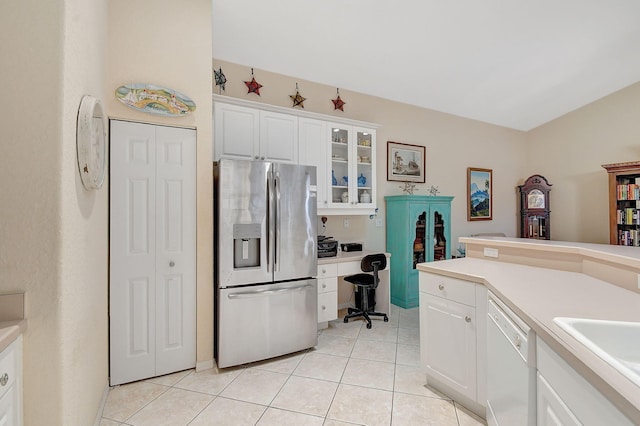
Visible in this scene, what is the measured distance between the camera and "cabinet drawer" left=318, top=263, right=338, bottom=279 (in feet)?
10.2

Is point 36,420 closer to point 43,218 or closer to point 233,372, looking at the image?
point 43,218

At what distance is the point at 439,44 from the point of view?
3137 millimetres

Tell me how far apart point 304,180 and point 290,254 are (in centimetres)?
67

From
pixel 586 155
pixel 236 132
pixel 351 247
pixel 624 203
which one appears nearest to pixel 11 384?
pixel 236 132

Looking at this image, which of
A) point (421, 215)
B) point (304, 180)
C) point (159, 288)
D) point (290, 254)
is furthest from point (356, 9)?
point (159, 288)

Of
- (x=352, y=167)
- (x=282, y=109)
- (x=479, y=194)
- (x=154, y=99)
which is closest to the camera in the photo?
(x=154, y=99)

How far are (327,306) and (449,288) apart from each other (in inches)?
60.5

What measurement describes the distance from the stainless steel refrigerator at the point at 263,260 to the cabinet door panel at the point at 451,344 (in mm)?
1072

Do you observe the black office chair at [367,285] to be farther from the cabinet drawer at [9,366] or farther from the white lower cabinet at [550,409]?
the cabinet drawer at [9,366]

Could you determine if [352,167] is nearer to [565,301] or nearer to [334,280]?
[334,280]

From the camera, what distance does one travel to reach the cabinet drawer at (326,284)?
310 cm

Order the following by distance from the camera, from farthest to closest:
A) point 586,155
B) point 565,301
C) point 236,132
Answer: point 586,155 → point 236,132 → point 565,301

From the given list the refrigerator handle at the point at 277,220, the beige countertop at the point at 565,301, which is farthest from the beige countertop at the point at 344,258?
the beige countertop at the point at 565,301

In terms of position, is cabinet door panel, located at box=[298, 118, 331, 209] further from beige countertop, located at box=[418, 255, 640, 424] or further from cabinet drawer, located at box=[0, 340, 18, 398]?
cabinet drawer, located at box=[0, 340, 18, 398]
